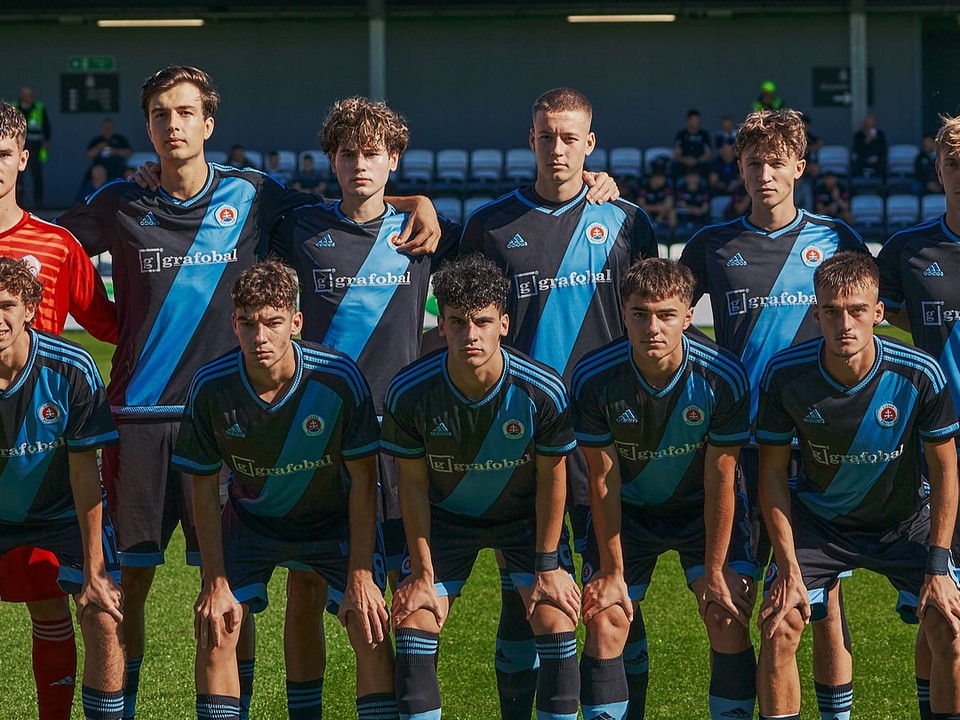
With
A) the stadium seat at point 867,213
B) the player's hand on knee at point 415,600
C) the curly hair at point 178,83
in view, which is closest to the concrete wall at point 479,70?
the stadium seat at point 867,213

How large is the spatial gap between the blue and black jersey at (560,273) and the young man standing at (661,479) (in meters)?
0.32

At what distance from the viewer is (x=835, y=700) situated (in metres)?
4.43

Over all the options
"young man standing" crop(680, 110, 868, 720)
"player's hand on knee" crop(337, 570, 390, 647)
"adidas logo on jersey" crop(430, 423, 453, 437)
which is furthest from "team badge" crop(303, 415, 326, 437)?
"young man standing" crop(680, 110, 868, 720)

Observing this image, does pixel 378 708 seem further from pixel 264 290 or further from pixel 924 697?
pixel 924 697

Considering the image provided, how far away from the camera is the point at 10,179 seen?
14.9 feet

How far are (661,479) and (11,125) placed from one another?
2.48m

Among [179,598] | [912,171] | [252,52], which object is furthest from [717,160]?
[179,598]

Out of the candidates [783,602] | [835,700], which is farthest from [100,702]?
[835,700]

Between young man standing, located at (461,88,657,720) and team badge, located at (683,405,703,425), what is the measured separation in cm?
48

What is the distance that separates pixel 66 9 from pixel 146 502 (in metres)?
19.5

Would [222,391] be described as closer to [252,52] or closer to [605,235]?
[605,235]

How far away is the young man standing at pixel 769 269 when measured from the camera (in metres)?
4.51

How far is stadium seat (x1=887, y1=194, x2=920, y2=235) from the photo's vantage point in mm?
18297

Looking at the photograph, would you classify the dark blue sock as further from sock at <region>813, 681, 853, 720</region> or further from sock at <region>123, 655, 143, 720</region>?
sock at <region>123, 655, 143, 720</region>
